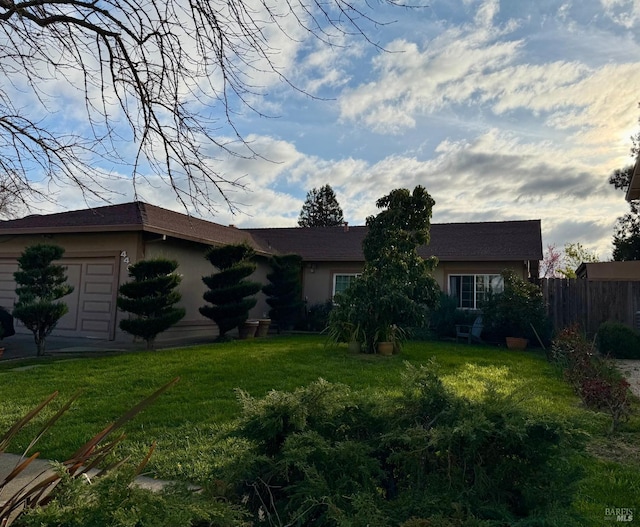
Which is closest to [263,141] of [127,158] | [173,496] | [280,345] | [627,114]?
[127,158]

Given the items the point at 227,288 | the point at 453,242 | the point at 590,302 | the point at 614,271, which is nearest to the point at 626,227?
the point at 614,271

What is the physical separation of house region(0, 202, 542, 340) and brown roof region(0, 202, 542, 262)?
4 cm

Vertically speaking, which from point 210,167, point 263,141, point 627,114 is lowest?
point 210,167

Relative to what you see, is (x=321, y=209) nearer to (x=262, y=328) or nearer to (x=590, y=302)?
(x=262, y=328)

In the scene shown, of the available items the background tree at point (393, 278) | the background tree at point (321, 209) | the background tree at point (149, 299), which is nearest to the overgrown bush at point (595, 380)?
the background tree at point (393, 278)

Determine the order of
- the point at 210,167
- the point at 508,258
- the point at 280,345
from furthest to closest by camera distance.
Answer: the point at 508,258 → the point at 280,345 → the point at 210,167

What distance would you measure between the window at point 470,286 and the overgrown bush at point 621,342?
15.9 ft

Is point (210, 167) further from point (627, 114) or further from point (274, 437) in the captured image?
point (627, 114)

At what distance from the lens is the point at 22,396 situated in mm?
6129

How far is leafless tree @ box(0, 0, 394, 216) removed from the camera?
3381 mm

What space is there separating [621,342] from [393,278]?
5792 mm

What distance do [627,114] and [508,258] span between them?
325 inches

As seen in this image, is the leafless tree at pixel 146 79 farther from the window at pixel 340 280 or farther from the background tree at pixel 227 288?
the window at pixel 340 280

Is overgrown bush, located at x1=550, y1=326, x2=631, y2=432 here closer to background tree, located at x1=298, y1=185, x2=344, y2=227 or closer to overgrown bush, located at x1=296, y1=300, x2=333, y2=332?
overgrown bush, located at x1=296, y1=300, x2=333, y2=332
